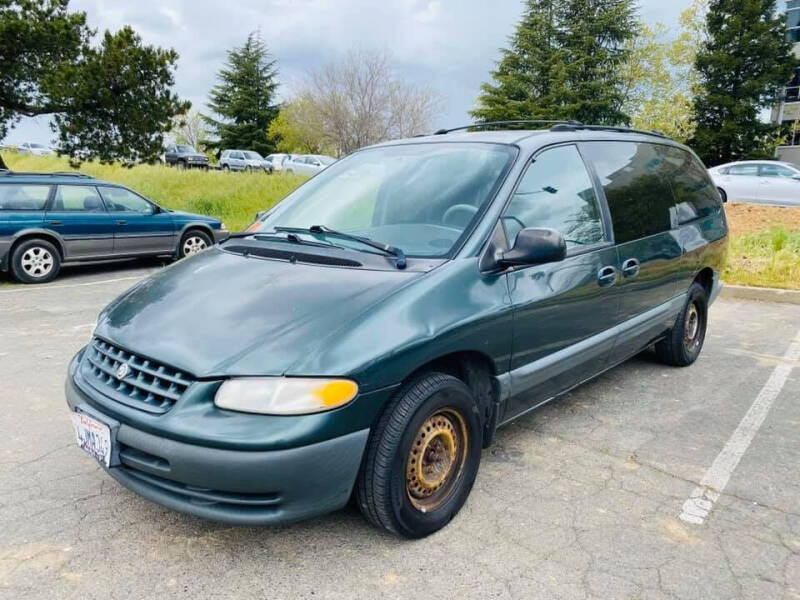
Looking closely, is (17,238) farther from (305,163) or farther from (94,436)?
(305,163)

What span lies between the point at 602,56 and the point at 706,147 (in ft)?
23.9

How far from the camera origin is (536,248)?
9.11 ft

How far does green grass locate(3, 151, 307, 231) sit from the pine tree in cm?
2375

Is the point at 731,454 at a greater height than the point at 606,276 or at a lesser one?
lesser

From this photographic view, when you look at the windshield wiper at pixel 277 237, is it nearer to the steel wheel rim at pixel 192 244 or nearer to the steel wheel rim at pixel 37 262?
the steel wheel rim at pixel 37 262

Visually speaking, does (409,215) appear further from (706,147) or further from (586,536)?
(706,147)

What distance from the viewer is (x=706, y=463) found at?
3400mm

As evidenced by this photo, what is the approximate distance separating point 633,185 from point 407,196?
5.52 ft

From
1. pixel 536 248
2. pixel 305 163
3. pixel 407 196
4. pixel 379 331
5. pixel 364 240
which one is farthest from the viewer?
pixel 305 163

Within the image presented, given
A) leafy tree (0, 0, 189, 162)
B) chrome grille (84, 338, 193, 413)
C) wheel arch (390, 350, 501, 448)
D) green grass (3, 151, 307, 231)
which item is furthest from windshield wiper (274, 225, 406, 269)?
leafy tree (0, 0, 189, 162)

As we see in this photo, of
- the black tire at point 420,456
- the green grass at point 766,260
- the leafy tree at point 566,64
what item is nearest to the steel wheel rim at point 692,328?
the black tire at point 420,456

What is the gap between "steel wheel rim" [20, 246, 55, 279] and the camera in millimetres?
8844

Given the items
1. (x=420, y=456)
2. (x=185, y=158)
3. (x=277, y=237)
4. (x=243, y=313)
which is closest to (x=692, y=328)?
(x=420, y=456)

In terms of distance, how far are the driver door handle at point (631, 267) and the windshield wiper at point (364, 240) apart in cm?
162
